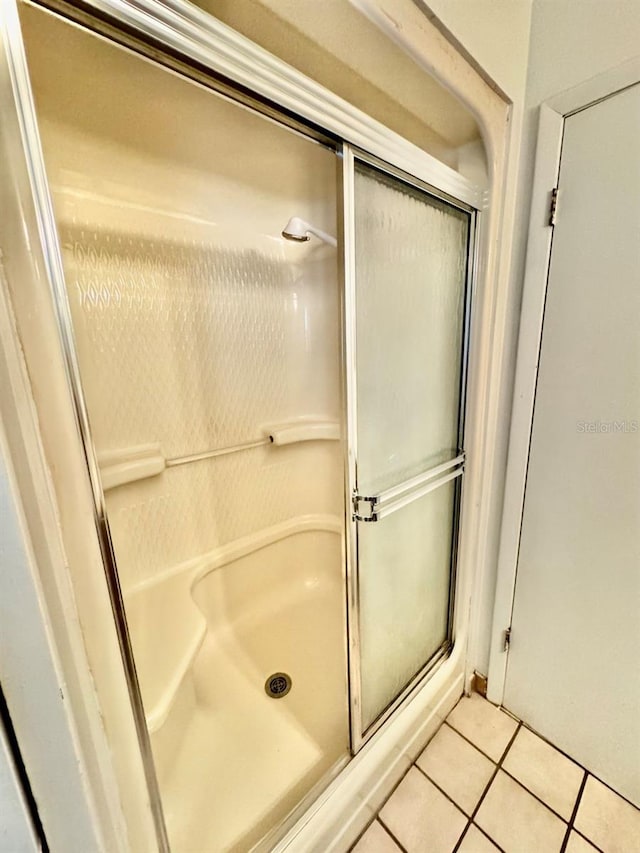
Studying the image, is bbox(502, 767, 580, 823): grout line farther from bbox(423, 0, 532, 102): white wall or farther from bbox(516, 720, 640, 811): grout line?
bbox(423, 0, 532, 102): white wall

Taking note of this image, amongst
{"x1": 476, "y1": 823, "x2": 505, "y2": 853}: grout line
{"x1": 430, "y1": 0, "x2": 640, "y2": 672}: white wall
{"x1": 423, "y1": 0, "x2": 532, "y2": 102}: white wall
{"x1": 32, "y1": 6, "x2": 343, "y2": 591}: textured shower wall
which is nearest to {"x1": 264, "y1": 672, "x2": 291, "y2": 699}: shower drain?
{"x1": 32, "y1": 6, "x2": 343, "y2": 591}: textured shower wall

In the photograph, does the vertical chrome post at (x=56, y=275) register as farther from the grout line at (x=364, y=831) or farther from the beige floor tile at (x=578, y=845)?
the beige floor tile at (x=578, y=845)

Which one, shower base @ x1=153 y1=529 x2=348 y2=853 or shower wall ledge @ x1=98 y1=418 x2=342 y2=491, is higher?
shower wall ledge @ x1=98 y1=418 x2=342 y2=491

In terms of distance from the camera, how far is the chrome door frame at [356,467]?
0.81 metres

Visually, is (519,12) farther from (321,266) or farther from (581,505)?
(581,505)

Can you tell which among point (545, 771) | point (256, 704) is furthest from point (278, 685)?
point (545, 771)

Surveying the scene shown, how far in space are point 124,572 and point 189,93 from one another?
60.2 inches

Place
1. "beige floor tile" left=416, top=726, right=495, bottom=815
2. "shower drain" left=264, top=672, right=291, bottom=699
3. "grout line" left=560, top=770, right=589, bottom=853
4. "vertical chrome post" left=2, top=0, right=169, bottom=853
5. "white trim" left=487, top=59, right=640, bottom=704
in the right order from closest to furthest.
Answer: "vertical chrome post" left=2, top=0, right=169, bottom=853, "white trim" left=487, top=59, right=640, bottom=704, "grout line" left=560, top=770, right=589, bottom=853, "beige floor tile" left=416, top=726, right=495, bottom=815, "shower drain" left=264, top=672, right=291, bottom=699

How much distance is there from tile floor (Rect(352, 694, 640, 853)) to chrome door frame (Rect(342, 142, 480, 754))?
8.5 inches

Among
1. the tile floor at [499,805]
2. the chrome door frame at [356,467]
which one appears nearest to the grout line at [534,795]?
the tile floor at [499,805]

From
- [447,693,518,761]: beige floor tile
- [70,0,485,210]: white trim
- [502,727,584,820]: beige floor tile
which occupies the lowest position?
[447,693,518,761]: beige floor tile

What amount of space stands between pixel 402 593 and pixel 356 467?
22.0 inches

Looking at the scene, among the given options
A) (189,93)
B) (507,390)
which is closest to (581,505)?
(507,390)

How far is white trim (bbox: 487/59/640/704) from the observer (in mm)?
882
